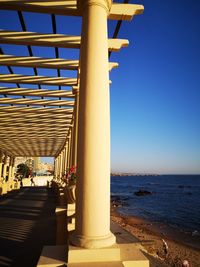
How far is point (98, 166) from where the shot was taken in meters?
5.12

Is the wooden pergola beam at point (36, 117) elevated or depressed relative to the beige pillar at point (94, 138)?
elevated

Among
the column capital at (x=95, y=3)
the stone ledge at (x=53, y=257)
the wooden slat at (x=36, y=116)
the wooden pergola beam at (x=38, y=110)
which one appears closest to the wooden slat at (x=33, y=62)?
the column capital at (x=95, y=3)

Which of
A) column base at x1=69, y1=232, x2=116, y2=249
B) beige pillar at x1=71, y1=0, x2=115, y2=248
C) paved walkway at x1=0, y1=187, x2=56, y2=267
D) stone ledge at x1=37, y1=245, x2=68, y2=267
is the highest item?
beige pillar at x1=71, y1=0, x2=115, y2=248

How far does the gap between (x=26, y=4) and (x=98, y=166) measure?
6.15 metres

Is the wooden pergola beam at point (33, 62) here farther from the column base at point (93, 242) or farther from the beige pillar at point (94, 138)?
the column base at point (93, 242)

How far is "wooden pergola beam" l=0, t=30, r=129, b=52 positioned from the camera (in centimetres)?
1025

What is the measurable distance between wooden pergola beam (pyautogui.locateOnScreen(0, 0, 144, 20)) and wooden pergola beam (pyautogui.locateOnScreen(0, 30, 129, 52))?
1934 millimetres

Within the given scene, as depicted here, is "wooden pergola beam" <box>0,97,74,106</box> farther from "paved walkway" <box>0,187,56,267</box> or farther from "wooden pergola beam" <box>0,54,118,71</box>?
"paved walkway" <box>0,187,56,267</box>

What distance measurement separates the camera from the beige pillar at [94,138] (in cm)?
494

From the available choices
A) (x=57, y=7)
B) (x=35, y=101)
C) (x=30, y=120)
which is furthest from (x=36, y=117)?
(x=57, y=7)

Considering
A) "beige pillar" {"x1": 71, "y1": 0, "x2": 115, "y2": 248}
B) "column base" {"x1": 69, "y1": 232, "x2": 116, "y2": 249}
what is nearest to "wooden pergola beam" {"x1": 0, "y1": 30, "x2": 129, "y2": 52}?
"beige pillar" {"x1": 71, "y1": 0, "x2": 115, "y2": 248}

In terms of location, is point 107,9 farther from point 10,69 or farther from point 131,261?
point 10,69

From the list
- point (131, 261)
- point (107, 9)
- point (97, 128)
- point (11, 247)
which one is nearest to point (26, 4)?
point (107, 9)

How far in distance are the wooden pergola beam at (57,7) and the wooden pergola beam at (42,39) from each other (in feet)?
6.34
